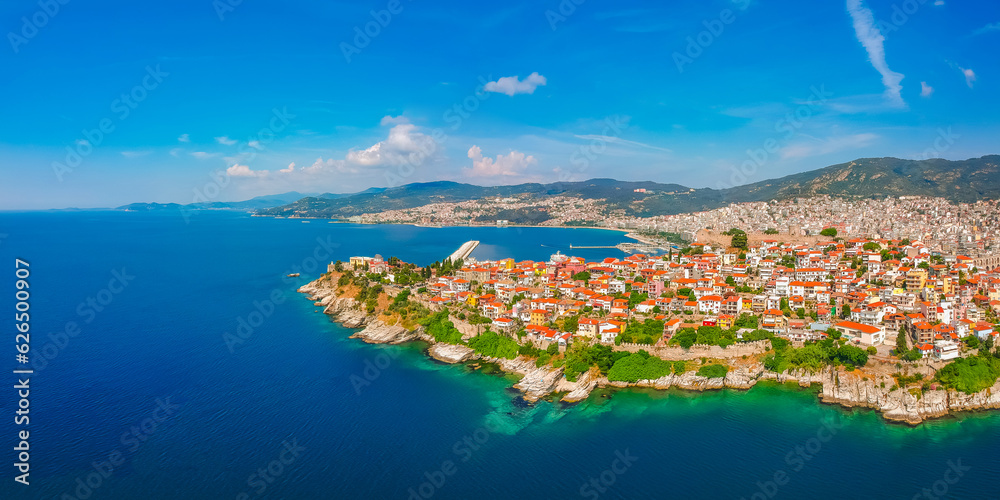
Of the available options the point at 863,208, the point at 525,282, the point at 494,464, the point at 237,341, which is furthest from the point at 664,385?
the point at 863,208

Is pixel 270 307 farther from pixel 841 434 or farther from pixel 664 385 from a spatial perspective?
pixel 841 434

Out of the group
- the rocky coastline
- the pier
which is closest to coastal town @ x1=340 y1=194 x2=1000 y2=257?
the pier
